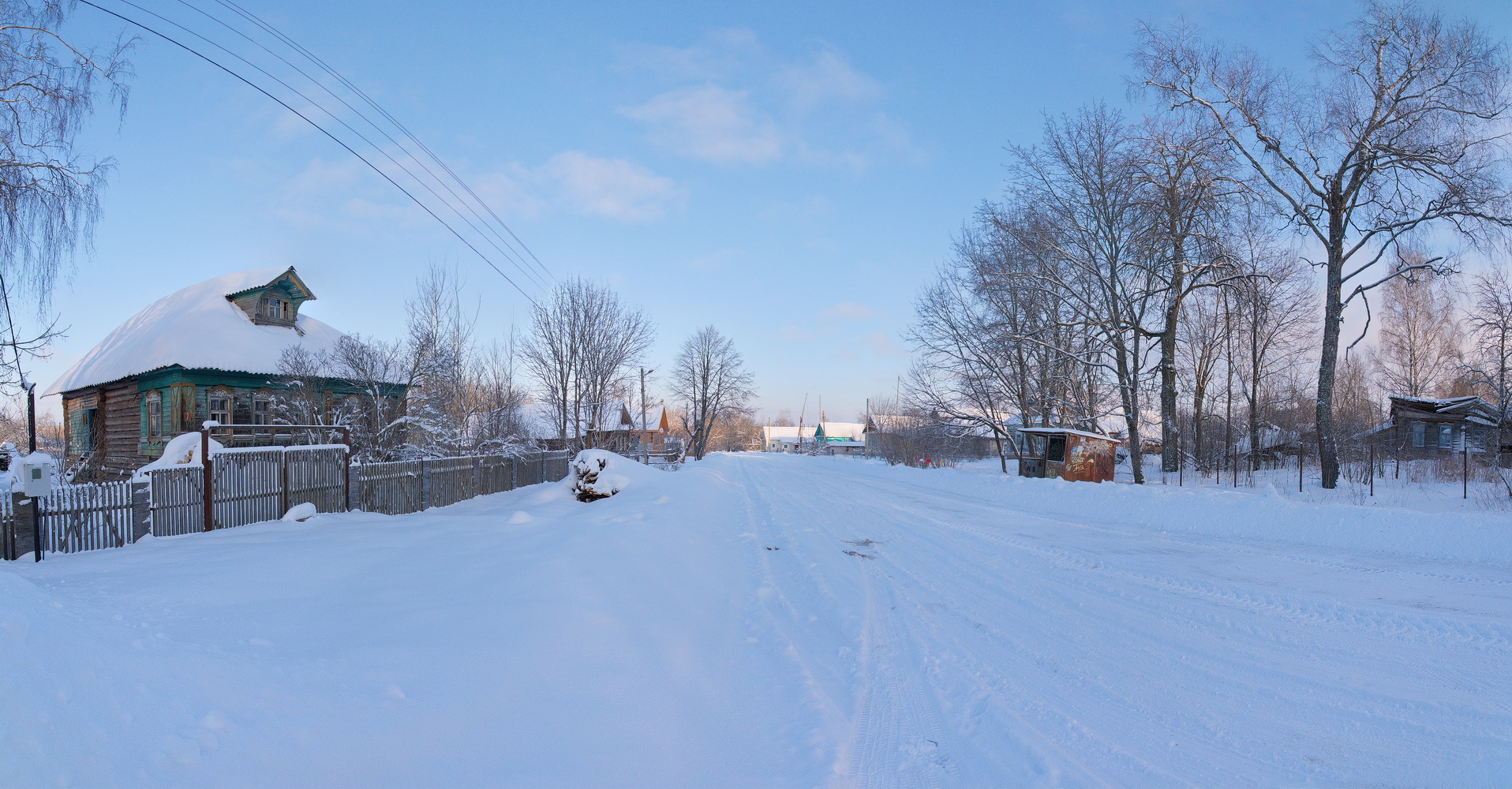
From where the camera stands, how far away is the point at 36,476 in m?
8.88

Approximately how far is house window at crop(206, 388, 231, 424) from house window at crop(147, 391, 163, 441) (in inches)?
83.3

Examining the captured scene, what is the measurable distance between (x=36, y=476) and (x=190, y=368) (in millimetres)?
16151

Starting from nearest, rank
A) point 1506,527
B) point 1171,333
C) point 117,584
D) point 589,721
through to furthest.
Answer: point 589,721 → point 117,584 → point 1506,527 → point 1171,333

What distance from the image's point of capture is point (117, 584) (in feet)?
20.8

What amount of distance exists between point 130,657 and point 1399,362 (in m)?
59.7

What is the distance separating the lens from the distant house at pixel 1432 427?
1182 inches

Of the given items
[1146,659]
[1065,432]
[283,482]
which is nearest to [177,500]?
[283,482]

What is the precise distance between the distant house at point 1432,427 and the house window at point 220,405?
154 ft

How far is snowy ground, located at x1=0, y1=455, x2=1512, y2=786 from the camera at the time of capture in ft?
11.0

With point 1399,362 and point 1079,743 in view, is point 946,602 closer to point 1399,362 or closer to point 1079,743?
point 1079,743

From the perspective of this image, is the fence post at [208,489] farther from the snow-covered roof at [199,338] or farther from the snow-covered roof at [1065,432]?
the snow-covered roof at [1065,432]

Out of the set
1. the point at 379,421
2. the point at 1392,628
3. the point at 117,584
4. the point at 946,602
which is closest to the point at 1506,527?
the point at 1392,628

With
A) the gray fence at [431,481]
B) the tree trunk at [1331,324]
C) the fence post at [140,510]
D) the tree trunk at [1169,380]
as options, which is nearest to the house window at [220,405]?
the gray fence at [431,481]

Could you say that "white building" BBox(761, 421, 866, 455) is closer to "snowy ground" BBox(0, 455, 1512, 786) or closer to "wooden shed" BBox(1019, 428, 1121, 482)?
"wooden shed" BBox(1019, 428, 1121, 482)
